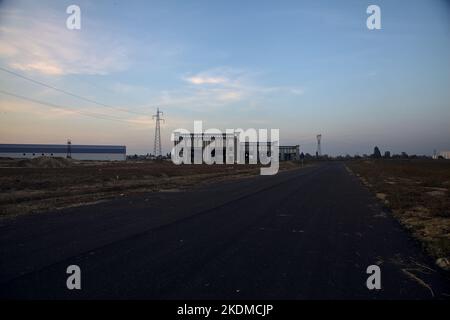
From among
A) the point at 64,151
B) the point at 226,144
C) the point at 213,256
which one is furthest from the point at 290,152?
the point at 213,256

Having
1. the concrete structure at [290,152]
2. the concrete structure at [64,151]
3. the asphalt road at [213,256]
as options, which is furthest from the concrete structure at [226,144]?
the asphalt road at [213,256]

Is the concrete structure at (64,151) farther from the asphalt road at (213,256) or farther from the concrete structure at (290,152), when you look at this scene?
the asphalt road at (213,256)

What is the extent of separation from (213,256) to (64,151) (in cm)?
13943

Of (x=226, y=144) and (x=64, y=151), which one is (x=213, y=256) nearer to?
(x=226, y=144)

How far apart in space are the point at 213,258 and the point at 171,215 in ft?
21.3

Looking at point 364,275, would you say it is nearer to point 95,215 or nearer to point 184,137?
point 95,215

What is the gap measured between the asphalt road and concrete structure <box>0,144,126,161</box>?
12135 cm

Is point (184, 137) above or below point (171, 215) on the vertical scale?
above

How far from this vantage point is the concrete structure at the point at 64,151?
129125mm

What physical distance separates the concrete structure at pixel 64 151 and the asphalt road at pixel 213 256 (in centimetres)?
12135

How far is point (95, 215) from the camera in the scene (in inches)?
560
